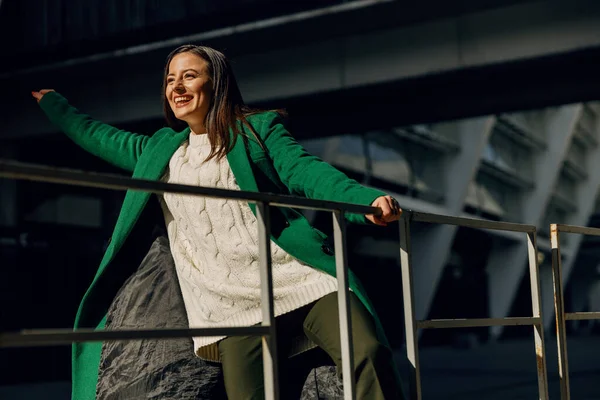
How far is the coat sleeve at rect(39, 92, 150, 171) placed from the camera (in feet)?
12.3

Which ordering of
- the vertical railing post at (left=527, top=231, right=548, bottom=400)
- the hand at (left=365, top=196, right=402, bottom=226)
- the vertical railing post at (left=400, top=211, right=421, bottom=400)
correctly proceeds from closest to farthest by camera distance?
the hand at (left=365, top=196, right=402, bottom=226)
the vertical railing post at (left=400, top=211, right=421, bottom=400)
the vertical railing post at (left=527, top=231, right=548, bottom=400)

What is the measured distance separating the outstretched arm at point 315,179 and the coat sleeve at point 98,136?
0.62 metres

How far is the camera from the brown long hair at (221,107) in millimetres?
3387

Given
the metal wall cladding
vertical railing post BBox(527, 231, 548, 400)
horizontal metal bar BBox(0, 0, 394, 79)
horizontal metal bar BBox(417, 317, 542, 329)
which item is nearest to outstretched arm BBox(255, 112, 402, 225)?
horizontal metal bar BBox(417, 317, 542, 329)

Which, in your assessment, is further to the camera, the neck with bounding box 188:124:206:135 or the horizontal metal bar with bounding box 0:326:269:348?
the neck with bounding box 188:124:206:135

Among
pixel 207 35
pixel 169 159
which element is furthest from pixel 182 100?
pixel 207 35

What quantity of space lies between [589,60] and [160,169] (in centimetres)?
1050

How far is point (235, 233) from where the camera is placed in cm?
329

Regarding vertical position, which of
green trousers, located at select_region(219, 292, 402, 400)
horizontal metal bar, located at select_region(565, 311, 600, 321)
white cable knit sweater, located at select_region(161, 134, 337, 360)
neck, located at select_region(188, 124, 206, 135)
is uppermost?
neck, located at select_region(188, 124, 206, 135)

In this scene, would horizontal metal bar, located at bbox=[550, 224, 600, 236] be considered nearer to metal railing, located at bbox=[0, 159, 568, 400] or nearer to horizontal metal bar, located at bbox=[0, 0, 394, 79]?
metal railing, located at bbox=[0, 159, 568, 400]

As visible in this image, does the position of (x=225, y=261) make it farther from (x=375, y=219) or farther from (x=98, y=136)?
(x=98, y=136)

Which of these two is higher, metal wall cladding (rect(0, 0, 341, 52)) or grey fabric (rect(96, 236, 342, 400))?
metal wall cladding (rect(0, 0, 341, 52))

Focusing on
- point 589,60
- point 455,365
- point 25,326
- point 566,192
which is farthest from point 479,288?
point 589,60

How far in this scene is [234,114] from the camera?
11.3 ft
